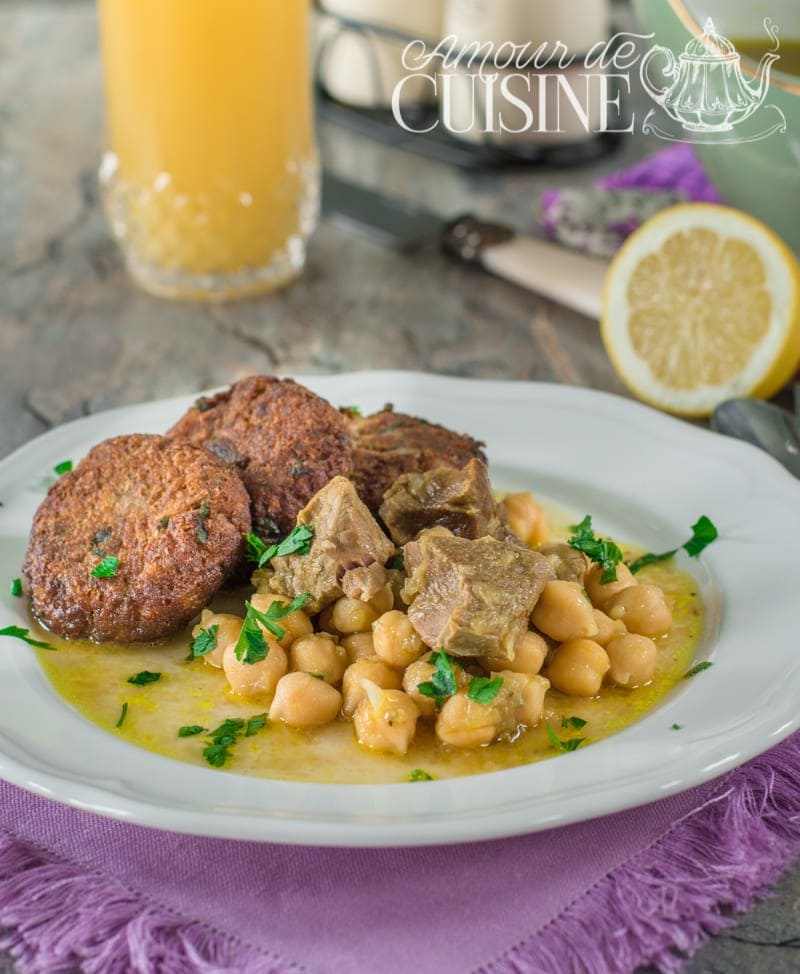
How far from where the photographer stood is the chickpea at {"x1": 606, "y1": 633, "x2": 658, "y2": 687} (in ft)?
9.14

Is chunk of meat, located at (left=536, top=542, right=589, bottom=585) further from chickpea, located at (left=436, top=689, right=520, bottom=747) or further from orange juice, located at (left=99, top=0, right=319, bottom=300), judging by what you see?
orange juice, located at (left=99, top=0, right=319, bottom=300)

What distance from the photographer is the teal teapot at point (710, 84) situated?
409cm

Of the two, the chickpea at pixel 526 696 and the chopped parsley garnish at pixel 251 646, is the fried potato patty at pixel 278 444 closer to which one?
the chopped parsley garnish at pixel 251 646

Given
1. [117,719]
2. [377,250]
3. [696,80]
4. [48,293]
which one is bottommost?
[48,293]

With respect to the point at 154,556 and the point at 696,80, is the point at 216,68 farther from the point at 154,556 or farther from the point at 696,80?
the point at 154,556

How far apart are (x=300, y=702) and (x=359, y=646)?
0.85 ft

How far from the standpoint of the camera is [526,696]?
2.65 m

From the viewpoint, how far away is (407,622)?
2789mm

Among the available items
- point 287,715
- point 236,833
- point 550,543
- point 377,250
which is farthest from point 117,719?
point 377,250

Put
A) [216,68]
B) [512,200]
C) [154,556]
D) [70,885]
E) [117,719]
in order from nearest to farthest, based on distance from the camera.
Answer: [70,885] → [117,719] → [154,556] → [216,68] → [512,200]

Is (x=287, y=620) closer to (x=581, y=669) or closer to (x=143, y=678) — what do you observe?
(x=143, y=678)

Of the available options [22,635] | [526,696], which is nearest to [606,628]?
[526,696]

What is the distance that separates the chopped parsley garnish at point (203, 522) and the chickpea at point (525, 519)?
2.56ft

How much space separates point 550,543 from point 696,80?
1960 mm
